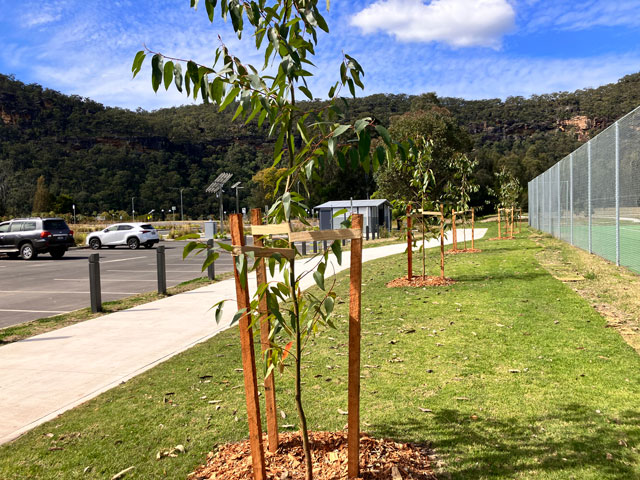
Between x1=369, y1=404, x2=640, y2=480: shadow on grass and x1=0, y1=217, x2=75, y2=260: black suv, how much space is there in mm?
21430

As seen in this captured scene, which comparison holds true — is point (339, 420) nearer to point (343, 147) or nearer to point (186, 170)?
point (343, 147)

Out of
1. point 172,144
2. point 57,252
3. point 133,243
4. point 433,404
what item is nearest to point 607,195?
point 433,404

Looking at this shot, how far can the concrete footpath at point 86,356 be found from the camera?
424 cm

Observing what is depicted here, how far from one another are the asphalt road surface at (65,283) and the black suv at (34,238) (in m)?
2.62

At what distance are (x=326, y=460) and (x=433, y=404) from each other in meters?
1.24

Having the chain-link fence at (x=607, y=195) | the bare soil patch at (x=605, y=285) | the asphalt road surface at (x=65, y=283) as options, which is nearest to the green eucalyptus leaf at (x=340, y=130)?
the bare soil patch at (x=605, y=285)

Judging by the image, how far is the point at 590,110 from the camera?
77.6 meters

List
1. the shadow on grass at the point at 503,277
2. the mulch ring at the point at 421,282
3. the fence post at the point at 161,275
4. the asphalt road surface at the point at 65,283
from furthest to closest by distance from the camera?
the fence post at the point at 161,275, the shadow on grass at the point at 503,277, the mulch ring at the point at 421,282, the asphalt road surface at the point at 65,283

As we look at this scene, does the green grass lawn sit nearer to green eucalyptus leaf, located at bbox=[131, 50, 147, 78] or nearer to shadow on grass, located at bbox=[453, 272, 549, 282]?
green eucalyptus leaf, located at bbox=[131, 50, 147, 78]

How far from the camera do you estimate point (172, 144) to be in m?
101

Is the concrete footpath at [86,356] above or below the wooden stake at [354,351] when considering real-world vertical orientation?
below

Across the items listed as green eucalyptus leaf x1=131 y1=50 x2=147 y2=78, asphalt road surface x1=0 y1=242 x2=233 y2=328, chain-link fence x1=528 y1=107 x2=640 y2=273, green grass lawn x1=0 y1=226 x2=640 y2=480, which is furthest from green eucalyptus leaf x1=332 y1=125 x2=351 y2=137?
chain-link fence x1=528 y1=107 x2=640 y2=273

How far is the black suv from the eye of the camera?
21.2 metres

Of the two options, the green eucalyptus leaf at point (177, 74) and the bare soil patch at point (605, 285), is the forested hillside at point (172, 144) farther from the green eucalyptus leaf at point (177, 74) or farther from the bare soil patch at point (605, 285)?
the green eucalyptus leaf at point (177, 74)
